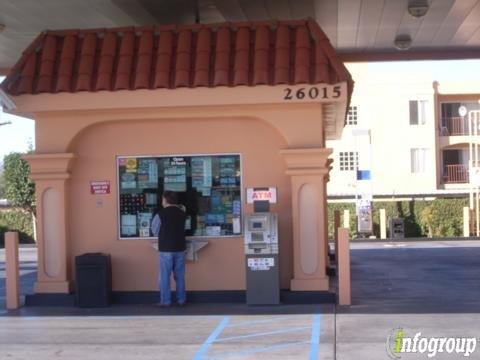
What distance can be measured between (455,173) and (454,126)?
300 cm

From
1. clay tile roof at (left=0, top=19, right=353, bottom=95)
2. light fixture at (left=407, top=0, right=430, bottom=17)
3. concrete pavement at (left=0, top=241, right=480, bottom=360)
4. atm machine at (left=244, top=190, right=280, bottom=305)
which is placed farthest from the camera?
light fixture at (left=407, top=0, right=430, bottom=17)

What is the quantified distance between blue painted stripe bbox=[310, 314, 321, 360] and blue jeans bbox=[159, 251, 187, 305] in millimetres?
2353

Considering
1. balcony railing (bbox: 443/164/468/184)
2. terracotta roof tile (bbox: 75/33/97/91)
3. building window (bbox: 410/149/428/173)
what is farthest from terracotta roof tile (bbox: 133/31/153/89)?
balcony railing (bbox: 443/164/468/184)

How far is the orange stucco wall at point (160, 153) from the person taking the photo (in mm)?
13180

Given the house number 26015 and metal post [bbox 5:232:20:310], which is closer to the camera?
the house number 26015

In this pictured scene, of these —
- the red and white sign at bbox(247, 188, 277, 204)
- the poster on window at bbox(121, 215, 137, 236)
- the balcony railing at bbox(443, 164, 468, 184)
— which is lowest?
the poster on window at bbox(121, 215, 137, 236)

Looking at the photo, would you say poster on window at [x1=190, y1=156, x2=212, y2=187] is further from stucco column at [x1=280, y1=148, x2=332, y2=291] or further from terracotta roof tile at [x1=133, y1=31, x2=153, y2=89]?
terracotta roof tile at [x1=133, y1=31, x2=153, y2=89]

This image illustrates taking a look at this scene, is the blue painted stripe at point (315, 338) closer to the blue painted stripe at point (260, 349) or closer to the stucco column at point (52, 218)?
the blue painted stripe at point (260, 349)

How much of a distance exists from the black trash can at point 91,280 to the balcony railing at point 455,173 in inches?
1578

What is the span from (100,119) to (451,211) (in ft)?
90.9

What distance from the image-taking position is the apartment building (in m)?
48.2

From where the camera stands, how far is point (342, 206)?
39031 millimetres

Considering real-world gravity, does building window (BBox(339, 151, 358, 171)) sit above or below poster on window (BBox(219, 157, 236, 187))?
above

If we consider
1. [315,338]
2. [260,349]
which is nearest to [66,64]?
[260,349]
